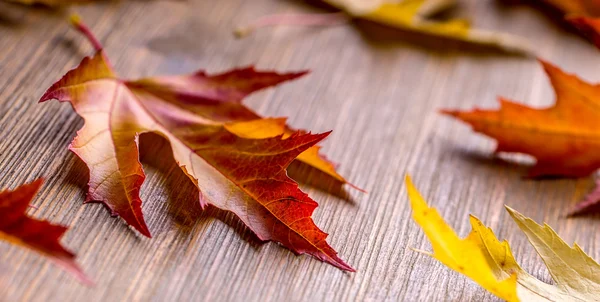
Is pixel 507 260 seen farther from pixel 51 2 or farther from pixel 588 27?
pixel 51 2

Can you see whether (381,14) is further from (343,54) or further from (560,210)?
(560,210)

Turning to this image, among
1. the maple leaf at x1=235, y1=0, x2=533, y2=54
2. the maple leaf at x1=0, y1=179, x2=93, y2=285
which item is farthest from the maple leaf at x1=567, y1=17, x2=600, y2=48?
the maple leaf at x1=0, y1=179, x2=93, y2=285

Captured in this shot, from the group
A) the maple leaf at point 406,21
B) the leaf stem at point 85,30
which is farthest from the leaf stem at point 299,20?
the leaf stem at point 85,30

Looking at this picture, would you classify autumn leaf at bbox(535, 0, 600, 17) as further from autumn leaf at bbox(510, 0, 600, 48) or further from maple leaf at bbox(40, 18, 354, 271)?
maple leaf at bbox(40, 18, 354, 271)

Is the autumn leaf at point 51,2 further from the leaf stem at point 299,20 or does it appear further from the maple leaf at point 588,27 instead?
the maple leaf at point 588,27

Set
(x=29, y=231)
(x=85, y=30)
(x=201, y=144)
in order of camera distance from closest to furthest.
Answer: (x=29, y=231), (x=201, y=144), (x=85, y=30)

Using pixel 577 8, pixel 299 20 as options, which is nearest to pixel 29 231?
pixel 299 20
